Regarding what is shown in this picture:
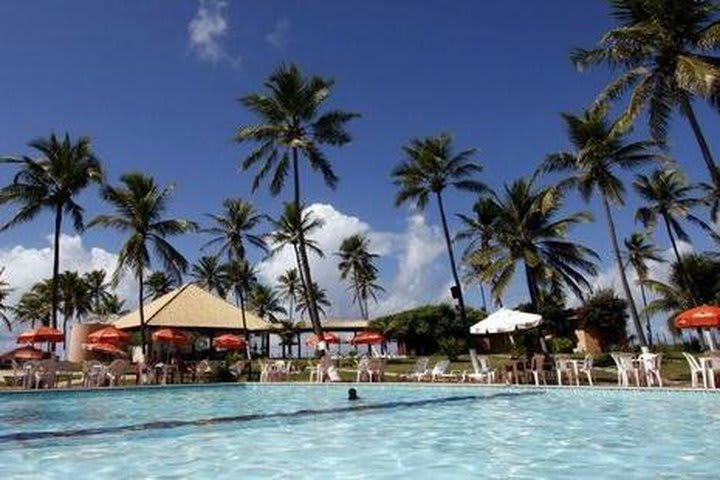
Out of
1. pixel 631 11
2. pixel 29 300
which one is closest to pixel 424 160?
pixel 631 11

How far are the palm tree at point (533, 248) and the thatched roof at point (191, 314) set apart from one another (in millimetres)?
16059

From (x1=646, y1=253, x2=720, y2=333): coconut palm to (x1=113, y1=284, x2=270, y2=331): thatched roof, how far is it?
25261 mm

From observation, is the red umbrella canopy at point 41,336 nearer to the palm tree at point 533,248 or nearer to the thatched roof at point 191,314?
the thatched roof at point 191,314

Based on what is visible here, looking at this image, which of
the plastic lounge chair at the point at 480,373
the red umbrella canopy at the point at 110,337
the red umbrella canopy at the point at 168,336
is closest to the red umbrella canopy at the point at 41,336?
the red umbrella canopy at the point at 110,337

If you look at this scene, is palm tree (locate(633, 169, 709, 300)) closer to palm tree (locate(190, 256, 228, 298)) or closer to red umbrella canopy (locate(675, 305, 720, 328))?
red umbrella canopy (locate(675, 305, 720, 328))

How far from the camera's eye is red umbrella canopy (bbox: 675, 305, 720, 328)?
58.3 feet

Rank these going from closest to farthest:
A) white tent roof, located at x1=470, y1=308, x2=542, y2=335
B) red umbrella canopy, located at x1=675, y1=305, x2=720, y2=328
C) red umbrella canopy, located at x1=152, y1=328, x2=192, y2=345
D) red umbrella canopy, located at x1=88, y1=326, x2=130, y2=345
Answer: red umbrella canopy, located at x1=675, y1=305, x2=720, y2=328 < white tent roof, located at x1=470, y1=308, x2=542, y2=335 < red umbrella canopy, located at x1=152, y1=328, x2=192, y2=345 < red umbrella canopy, located at x1=88, y1=326, x2=130, y2=345

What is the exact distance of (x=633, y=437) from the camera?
9.40 metres

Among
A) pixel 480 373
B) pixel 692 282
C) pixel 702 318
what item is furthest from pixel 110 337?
pixel 692 282

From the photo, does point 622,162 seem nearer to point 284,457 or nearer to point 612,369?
point 612,369

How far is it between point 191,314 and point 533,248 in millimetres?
19475

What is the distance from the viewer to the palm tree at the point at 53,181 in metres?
30.2

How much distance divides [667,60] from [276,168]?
15.9 m

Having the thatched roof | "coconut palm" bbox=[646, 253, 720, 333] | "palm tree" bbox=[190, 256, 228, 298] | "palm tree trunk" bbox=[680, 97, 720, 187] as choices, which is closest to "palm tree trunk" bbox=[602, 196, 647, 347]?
"palm tree trunk" bbox=[680, 97, 720, 187]
